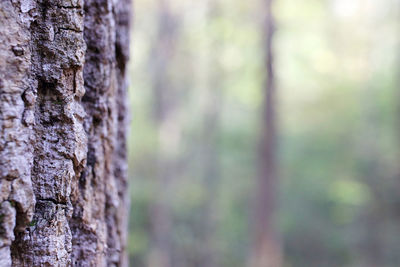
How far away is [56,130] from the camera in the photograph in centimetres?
113

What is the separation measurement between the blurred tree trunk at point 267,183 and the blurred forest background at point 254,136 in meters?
3.85

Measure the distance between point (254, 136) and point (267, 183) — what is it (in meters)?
9.87

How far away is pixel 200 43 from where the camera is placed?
16.7 m

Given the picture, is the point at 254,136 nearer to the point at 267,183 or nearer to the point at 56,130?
the point at 267,183

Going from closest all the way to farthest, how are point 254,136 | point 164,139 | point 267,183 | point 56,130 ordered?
point 56,130 → point 267,183 → point 164,139 → point 254,136

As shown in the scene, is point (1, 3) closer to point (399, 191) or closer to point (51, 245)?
point (51, 245)

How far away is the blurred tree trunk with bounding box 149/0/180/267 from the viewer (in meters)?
13.6

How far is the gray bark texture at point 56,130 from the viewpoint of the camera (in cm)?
100

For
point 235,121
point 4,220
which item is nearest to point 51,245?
point 4,220

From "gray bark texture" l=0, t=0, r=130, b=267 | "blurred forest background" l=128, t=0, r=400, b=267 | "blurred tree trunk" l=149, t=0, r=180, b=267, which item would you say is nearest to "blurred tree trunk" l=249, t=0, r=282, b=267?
"blurred forest background" l=128, t=0, r=400, b=267

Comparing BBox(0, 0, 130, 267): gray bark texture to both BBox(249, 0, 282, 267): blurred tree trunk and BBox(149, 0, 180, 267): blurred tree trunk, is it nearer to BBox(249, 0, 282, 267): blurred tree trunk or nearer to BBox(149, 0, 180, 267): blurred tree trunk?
BBox(249, 0, 282, 267): blurred tree trunk

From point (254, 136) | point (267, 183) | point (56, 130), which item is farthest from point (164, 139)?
point (56, 130)

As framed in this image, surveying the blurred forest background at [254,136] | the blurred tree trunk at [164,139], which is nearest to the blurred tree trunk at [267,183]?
the blurred forest background at [254,136]

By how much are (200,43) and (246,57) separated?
2.53 meters
